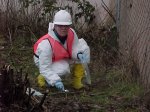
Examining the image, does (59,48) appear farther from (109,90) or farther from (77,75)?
(109,90)

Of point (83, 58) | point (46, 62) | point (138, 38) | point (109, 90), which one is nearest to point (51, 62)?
point (46, 62)

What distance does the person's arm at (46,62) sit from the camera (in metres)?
5.94

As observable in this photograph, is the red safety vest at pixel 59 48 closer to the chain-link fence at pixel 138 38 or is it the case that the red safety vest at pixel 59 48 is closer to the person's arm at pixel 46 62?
the person's arm at pixel 46 62

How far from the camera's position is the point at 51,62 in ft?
19.9

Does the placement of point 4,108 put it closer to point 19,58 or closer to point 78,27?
point 19,58

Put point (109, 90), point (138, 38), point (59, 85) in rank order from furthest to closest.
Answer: point (138, 38), point (109, 90), point (59, 85)

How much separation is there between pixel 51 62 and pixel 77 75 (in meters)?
0.37

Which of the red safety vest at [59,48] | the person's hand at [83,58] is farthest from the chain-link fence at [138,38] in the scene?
the red safety vest at [59,48]

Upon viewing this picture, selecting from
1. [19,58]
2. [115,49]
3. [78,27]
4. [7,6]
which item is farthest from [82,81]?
[7,6]

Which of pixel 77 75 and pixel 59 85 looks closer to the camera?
pixel 59 85

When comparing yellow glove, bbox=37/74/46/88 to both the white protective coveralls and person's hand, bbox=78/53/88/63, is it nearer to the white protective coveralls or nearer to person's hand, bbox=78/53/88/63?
the white protective coveralls

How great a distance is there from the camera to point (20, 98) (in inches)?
196

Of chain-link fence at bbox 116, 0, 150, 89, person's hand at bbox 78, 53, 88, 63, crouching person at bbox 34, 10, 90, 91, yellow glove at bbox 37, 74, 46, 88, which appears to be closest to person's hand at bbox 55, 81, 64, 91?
crouching person at bbox 34, 10, 90, 91

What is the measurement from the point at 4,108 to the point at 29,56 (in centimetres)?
288
